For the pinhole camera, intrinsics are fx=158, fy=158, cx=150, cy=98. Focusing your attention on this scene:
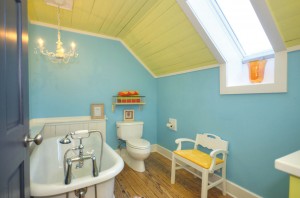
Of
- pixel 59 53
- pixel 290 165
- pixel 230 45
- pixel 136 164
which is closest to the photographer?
pixel 290 165

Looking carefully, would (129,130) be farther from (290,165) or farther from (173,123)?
(290,165)

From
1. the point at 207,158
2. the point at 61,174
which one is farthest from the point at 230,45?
the point at 61,174

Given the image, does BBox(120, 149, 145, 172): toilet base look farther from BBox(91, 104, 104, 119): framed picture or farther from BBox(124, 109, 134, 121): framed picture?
BBox(91, 104, 104, 119): framed picture

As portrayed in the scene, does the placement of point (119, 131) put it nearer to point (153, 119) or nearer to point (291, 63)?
point (153, 119)

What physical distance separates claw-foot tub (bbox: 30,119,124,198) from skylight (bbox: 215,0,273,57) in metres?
1.96


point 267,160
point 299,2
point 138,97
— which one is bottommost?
point 267,160

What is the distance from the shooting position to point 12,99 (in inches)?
28.1

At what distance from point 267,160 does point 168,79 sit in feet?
6.42

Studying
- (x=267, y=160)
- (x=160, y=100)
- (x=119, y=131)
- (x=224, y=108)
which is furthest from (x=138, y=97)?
(x=267, y=160)

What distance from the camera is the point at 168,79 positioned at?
10.0 ft

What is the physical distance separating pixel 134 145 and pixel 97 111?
0.94m

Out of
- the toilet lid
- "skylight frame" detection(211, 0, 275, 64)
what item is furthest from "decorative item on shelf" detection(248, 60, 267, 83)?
the toilet lid

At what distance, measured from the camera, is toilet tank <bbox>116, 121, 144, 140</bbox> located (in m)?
2.82

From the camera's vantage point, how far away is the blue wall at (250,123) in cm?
143
